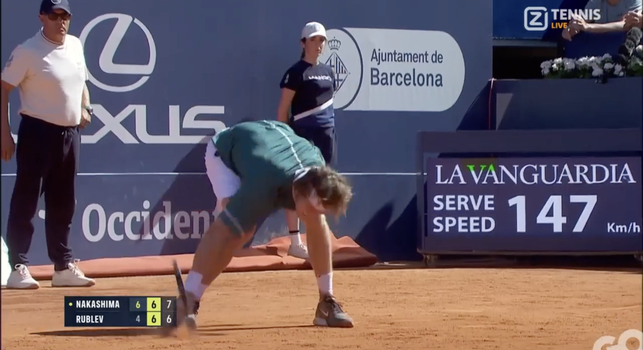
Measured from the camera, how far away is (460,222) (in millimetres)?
9250

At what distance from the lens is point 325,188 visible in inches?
196

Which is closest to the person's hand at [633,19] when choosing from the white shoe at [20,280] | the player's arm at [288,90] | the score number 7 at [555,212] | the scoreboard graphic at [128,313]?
the score number 7 at [555,212]

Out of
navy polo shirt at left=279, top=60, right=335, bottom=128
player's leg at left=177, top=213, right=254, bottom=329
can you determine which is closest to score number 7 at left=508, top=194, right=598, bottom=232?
navy polo shirt at left=279, top=60, right=335, bottom=128

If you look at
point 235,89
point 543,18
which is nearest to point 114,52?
point 235,89

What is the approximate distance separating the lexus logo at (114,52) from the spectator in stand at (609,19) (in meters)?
4.06

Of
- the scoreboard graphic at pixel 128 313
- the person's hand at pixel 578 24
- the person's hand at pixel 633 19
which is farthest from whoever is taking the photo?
the person's hand at pixel 578 24

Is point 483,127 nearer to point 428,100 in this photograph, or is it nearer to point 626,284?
point 428,100

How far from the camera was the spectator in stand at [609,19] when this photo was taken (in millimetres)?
10000

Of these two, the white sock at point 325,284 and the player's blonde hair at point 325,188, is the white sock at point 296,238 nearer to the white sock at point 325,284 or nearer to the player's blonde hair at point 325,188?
the white sock at point 325,284

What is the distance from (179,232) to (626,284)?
3782 mm

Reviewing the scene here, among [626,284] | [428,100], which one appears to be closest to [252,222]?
[626,284]

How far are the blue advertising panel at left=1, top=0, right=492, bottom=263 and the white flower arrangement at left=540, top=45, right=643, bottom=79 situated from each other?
66cm

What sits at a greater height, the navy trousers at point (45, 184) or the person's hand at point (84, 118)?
the person's hand at point (84, 118)

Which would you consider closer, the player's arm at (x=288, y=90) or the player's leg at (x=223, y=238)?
the player's leg at (x=223, y=238)
